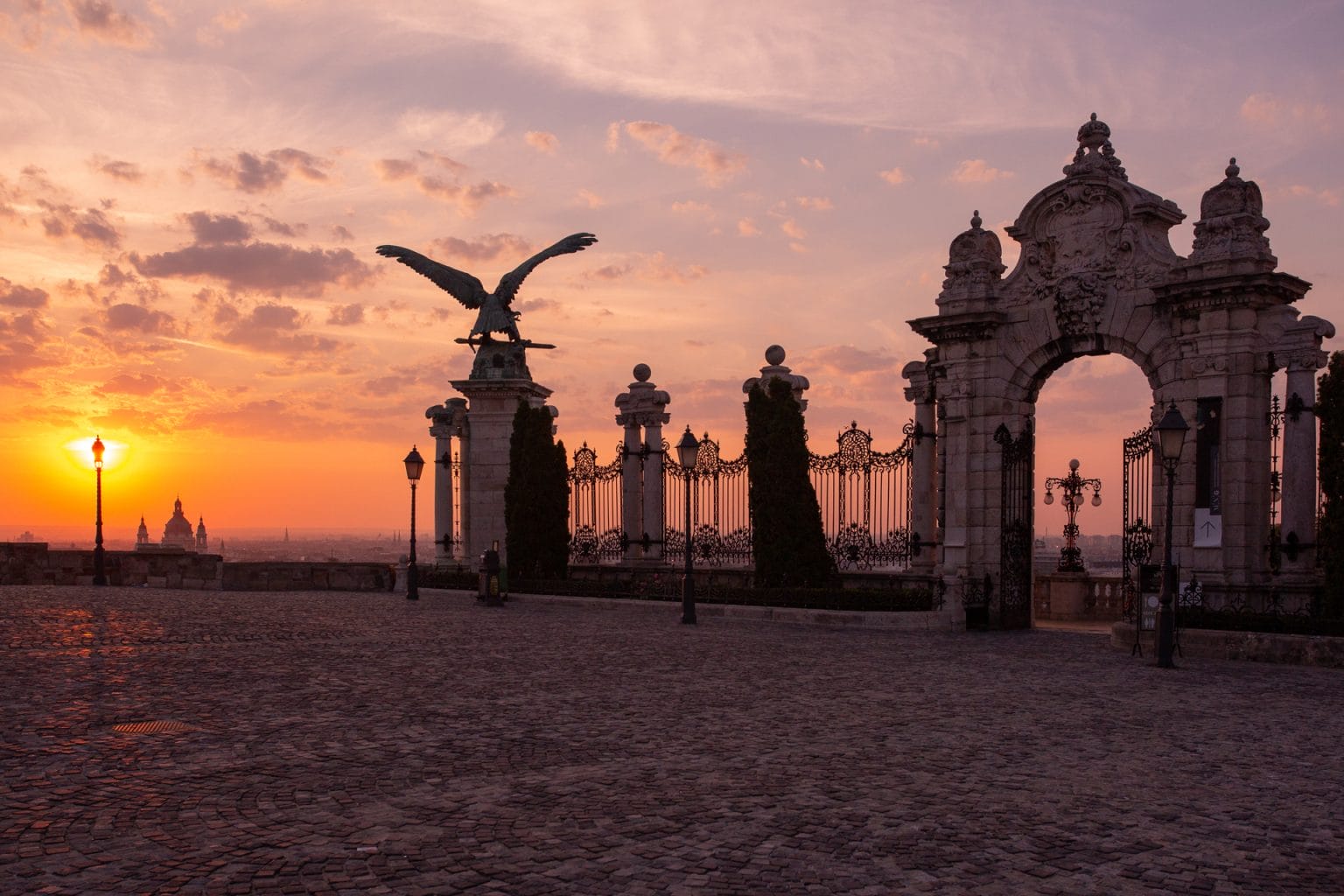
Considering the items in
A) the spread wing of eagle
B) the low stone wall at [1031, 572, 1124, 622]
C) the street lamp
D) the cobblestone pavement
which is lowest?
the low stone wall at [1031, 572, 1124, 622]

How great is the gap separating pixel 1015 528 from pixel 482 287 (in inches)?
679

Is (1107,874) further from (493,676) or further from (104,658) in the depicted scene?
(104,658)

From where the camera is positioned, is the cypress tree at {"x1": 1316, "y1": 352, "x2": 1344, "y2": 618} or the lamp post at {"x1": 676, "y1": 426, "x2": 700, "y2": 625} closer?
the cypress tree at {"x1": 1316, "y1": 352, "x2": 1344, "y2": 618}

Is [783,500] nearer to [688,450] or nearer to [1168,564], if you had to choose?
[688,450]

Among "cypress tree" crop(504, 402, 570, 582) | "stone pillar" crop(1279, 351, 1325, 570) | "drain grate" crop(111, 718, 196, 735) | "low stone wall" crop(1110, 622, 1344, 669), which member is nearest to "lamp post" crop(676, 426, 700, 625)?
"cypress tree" crop(504, 402, 570, 582)

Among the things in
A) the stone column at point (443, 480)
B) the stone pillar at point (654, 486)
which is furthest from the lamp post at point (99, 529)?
the stone pillar at point (654, 486)

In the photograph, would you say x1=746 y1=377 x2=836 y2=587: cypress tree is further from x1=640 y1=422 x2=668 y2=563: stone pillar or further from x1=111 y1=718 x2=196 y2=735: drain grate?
x1=111 y1=718 x2=196 y2=735: drain grate

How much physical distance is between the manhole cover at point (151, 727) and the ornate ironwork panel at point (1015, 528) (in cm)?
1639

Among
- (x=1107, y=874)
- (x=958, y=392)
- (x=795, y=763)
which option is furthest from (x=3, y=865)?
(x=958, y=392)

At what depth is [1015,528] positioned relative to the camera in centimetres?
2266

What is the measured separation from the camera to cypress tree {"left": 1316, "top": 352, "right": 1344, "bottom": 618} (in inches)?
670

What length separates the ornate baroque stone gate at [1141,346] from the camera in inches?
736

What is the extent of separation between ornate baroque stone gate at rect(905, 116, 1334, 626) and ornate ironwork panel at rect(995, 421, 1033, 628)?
11 centimetres

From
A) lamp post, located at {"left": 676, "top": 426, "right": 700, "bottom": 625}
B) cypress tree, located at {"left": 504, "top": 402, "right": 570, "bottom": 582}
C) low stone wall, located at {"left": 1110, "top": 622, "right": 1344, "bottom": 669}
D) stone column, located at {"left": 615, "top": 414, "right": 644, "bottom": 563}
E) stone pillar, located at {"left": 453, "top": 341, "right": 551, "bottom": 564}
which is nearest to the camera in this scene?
low stone wall, located at {"left": 1110, "top": 622, "right": 1344, "bottom": 669}
